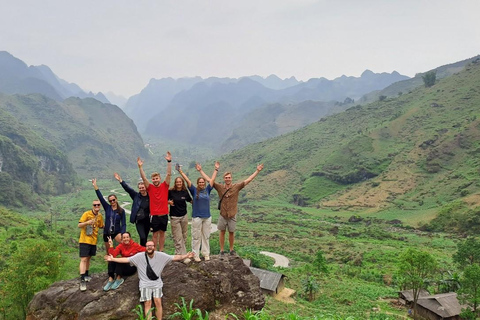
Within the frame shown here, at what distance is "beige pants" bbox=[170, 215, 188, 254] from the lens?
11.1 m

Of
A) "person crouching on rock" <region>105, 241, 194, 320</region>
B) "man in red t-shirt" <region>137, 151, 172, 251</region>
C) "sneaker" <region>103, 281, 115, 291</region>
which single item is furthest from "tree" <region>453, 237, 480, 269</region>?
"sneaker" <region>103, 281, 115, 291</region>

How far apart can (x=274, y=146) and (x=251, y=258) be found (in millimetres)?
126491

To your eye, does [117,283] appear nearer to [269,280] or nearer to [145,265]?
[145,265]

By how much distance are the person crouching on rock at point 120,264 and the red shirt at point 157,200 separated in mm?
1235

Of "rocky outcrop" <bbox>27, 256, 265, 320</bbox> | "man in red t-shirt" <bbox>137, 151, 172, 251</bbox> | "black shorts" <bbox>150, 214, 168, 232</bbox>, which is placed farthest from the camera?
"black shorts" <bbox>150, 214, 168, 232</bbox>

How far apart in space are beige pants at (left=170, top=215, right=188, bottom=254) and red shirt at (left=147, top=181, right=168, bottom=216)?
0.66m

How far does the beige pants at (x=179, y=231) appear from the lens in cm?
1105

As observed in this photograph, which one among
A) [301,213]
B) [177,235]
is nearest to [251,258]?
[177,235]

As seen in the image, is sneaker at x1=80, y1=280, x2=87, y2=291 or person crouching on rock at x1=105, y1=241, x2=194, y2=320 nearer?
person crouching on rock at x1=105, y1=241, x2=194, y2=320

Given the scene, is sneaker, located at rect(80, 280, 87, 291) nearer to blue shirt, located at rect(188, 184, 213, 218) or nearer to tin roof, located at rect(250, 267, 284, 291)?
blue shirt, located at rect(188, 184, 213, 218)

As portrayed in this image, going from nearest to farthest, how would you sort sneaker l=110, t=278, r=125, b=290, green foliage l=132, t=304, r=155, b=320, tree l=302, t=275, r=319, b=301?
green foliage l=132, t=304, r=155, b=320, sneaker l=110, t=278, r=125, b=290, tree l=302, t=275, r=319, b=301

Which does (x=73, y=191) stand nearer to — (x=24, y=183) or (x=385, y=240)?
(x=24, y=183)

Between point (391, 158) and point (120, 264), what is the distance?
373ft

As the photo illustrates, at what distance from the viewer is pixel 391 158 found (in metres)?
108
